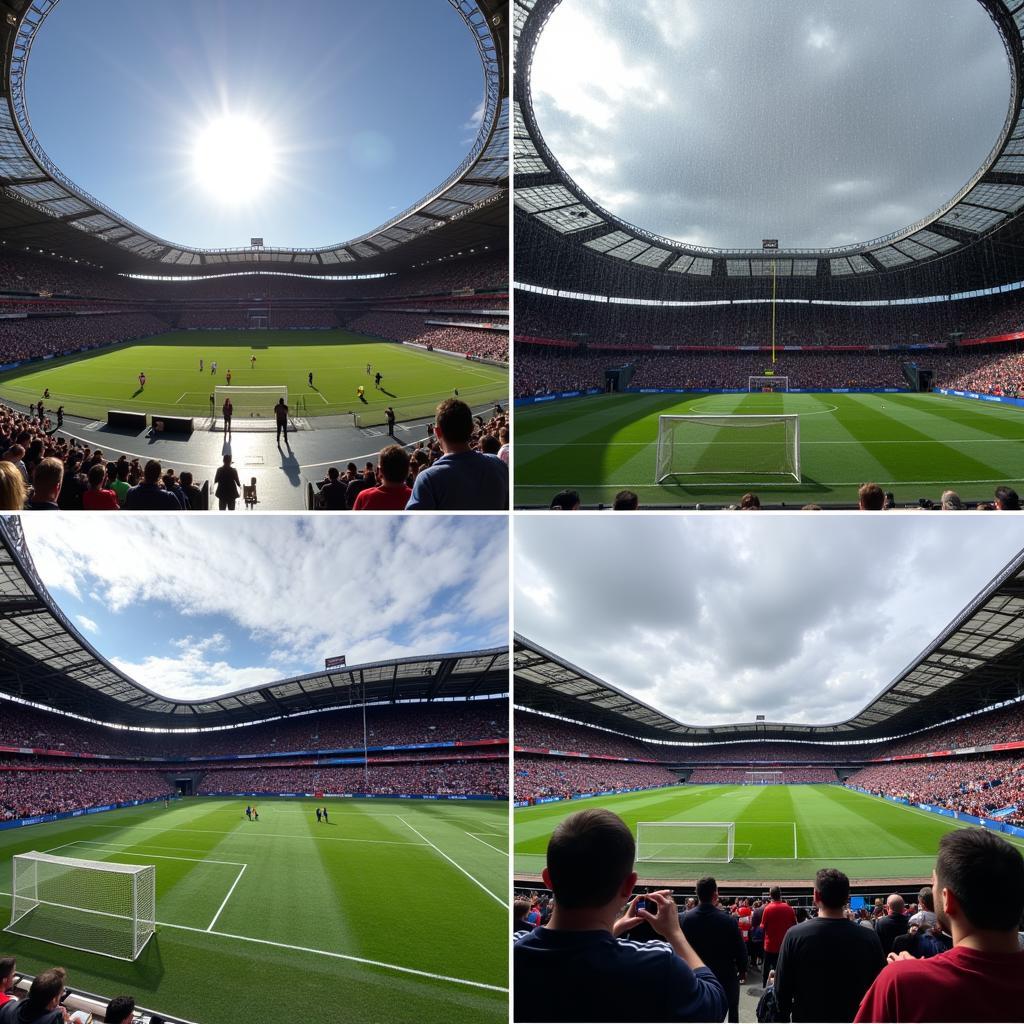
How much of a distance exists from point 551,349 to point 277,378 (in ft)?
57.7

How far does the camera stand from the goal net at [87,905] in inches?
323

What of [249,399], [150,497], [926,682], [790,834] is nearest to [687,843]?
[790,834]

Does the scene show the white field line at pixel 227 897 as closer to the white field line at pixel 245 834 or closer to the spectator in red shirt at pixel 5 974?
the white field line at pixel 245 834

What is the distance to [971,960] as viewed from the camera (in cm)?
A: 171

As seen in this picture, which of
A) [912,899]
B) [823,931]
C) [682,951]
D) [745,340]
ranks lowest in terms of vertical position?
[912,899]

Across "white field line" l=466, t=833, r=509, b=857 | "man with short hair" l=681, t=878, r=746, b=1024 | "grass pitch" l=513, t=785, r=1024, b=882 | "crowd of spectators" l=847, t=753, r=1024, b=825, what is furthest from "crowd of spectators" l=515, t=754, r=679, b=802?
"man with short hair" l=681, t=878, r=746, b=1024

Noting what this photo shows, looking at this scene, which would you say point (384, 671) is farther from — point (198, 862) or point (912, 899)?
point (912, 899)

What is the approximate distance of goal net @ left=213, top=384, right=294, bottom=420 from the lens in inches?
675

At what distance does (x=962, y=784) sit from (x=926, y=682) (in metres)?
4.92

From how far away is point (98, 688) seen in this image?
2780 cm

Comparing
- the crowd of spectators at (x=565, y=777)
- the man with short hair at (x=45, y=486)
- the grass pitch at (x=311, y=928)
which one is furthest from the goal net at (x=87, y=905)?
the crowd of spectators at (x=565, y=777)

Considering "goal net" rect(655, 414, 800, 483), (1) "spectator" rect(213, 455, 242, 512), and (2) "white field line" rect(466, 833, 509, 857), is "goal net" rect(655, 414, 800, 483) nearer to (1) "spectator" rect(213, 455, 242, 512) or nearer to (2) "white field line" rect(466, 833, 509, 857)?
(1) "spectator" rect(213, 455, 242, 512)

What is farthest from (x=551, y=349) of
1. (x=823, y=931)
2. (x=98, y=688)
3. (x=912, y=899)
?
(x=823, y=931)

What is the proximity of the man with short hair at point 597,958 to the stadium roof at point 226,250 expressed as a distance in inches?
687
